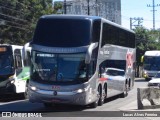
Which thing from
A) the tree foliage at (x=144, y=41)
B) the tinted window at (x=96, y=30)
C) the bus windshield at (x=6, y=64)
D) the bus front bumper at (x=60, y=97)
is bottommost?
the tree foliage at (x=144, y=41)

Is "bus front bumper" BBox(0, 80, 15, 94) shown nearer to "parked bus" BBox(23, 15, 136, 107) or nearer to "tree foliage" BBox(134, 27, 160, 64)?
"parked bus" BBox(23, 15, 136, 107)

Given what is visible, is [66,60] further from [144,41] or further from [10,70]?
[144,41]

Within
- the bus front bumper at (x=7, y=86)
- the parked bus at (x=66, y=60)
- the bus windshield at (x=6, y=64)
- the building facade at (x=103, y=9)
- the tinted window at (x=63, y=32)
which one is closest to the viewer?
the parked bus at (x=66, y=60)

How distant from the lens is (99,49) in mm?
19734

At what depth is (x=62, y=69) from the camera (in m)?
18.2

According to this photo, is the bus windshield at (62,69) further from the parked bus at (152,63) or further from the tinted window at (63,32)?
the parked bus at (152,63)

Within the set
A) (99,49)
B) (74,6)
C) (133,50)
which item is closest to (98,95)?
(99,49)

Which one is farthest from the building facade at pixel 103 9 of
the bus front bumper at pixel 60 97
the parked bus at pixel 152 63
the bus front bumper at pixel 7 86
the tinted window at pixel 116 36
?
the bus front bumper at pixel 60 97

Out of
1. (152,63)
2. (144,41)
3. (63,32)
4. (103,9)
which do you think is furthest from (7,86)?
(144,41)

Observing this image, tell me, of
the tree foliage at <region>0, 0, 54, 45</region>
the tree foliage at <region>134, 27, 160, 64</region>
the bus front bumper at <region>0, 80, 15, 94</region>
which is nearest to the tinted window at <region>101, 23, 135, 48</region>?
the bus front bumper at <region>0, 80, 15, 94</region>

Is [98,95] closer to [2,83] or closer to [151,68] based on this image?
[2,83]

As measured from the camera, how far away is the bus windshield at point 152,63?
5138 centimetres

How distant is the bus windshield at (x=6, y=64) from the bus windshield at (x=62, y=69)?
619 cm

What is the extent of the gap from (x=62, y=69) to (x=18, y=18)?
34108mm
